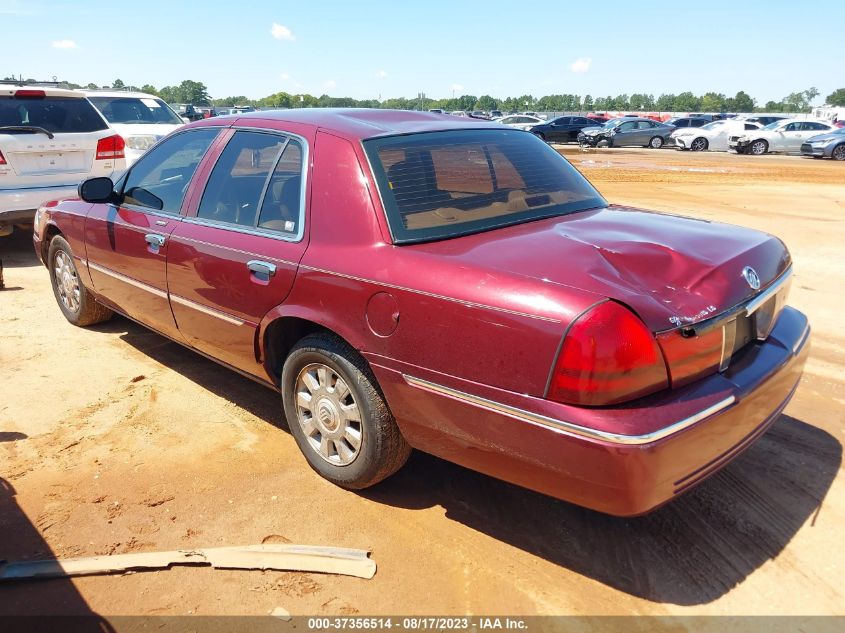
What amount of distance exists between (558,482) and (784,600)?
1013 millimetres

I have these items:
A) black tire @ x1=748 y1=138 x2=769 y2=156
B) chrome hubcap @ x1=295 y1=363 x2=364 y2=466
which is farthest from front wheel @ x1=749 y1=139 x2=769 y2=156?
chrome hubcap @ x1=295 y1=363 x2=364 y2=466

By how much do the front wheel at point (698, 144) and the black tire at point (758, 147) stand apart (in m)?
2.18

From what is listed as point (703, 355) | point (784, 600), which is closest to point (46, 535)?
point (703, 355)

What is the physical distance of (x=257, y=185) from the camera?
3637mm

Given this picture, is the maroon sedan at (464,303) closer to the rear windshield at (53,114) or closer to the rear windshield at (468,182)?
the rear windshield at (468,182)

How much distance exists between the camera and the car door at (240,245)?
11.0 ft

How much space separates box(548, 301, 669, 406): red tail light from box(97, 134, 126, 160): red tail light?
7.52 meters

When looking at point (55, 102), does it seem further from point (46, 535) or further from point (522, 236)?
point (522, 236)

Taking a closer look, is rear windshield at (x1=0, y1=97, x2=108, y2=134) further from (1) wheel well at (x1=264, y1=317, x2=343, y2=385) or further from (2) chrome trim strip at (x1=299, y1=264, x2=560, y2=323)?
→ (2) chrome trim strip at (x1=299, y1=264, x2=560, y2=323)

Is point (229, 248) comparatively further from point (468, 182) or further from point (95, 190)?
point (95, 190)

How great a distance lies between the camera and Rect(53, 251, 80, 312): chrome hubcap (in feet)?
18.2

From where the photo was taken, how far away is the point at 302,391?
3.42m

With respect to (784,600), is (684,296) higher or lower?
higher

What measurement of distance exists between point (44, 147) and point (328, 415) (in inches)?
243
